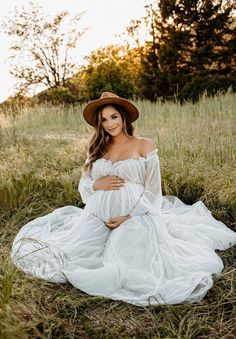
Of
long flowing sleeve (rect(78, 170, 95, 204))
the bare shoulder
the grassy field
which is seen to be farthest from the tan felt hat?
the grassy field

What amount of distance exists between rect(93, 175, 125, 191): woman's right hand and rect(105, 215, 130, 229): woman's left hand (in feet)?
0.73

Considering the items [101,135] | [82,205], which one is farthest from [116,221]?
[82,205]

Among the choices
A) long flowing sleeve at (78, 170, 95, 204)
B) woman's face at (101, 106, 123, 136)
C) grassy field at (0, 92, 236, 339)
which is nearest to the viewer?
grassy field at (0, 92, 236, 339)

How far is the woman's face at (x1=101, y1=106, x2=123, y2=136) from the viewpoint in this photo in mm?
2988

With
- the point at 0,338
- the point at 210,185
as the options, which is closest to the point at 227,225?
the point at 210,185

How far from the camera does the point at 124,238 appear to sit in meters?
2.73

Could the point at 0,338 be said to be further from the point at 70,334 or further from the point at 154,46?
Result: the point at 154,46

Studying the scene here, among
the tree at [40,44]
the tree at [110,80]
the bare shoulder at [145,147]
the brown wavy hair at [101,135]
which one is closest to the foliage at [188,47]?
the tree at [110,80]

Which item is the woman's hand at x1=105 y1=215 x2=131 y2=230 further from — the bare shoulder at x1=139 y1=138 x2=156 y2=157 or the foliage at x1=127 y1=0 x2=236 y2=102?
the foliage at x1=127 y1=0 x2=236 y2=102

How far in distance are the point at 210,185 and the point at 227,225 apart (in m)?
0.50

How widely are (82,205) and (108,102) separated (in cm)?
163

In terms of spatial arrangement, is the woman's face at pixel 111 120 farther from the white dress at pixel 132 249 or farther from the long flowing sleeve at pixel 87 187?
the long flowing sleeve at pixel 87 187

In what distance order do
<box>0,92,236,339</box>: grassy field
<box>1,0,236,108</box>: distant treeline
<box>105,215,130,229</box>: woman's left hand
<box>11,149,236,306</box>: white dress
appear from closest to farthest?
<box>0,92,236,339</box>: grassy field
<box>11,149,236,306</box>: white dress
<box>105,215,130,229</box>: woman's left hand
<box>1,0,236,108</box>: distant treeline

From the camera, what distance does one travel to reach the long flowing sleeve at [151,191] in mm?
2896
